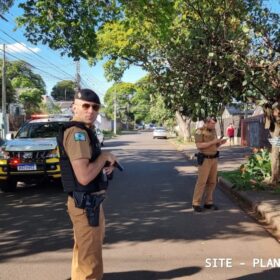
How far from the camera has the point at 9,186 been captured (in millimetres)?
11484

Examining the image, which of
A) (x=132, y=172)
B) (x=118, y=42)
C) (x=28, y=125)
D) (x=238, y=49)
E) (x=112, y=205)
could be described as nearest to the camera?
(x=112, y=205)

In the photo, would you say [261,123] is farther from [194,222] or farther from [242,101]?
[194,222]

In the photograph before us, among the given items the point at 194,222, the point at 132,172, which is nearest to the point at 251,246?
the point at 194,222

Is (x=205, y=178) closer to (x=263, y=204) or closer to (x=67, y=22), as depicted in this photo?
(x=263, y=204)

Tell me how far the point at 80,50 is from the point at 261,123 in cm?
1597

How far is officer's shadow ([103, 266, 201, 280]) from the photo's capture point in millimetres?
5145

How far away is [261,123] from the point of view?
26375mm

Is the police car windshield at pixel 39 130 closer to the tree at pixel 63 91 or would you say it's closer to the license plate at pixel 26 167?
the license plate at pixel 26 167

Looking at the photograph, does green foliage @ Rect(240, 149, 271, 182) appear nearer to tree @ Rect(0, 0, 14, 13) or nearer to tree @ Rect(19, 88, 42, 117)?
tree @ Rect(0, 0, 14, 13)

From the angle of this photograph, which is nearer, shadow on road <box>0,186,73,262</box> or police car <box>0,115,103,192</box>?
shadow on road <box>0,186,73,262</box>

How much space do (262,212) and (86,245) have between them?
5397 mm

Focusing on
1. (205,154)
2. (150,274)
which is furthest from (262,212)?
(150,274)

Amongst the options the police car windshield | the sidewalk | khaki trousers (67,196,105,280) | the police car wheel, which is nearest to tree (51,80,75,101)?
the police car windshield

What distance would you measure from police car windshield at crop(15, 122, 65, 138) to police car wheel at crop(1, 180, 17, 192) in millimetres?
1368
